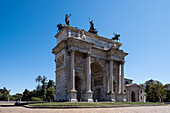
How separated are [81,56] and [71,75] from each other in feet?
14.6

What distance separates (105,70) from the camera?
107ft

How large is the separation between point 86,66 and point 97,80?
6962 mm

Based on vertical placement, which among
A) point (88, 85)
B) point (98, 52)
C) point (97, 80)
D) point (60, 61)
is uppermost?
point (98, 52)

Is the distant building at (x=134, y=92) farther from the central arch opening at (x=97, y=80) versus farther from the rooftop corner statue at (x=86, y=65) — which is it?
the central arch opening at (x=97, y=80)

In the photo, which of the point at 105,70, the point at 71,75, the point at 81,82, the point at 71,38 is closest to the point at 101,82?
the point at 105,70

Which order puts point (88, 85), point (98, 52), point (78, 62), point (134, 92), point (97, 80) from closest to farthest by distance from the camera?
point (88, 85)
point (78, 62)
point (98, 52)
point (97, 80)
point (134, 92)

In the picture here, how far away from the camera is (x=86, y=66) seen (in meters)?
28.2

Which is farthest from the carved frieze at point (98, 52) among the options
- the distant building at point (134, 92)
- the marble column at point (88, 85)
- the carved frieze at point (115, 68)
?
the distant building at point (134, 92)

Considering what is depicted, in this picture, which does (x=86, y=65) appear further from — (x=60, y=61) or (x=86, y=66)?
(x=60, y=61)

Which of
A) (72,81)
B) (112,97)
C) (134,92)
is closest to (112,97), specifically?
(112,97)

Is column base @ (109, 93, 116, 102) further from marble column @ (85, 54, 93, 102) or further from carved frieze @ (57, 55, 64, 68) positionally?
carved frieze @ (57, 55, 64, 68)

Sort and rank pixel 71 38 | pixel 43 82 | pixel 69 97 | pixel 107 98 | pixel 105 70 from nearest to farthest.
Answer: pixel 69 97 → pixel 71 38 → pixel 107 98 → pixel 105 70 → pixel 43 82

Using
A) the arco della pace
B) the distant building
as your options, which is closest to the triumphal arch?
the arco della pace

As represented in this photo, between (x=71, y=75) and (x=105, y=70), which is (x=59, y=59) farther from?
(x=105, y=70)
